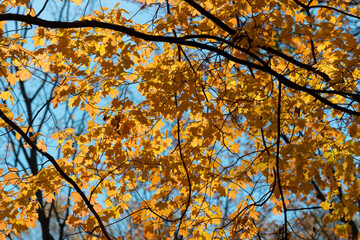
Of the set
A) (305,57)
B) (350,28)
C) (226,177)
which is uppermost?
(350,28)

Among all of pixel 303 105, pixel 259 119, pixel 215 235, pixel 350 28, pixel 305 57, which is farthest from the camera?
pixel 350 28

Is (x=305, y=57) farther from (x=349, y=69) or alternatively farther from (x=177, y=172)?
(x=177, y=172)

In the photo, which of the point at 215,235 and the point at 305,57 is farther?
the point at 305,57

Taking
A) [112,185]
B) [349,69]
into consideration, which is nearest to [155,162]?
[112,185]

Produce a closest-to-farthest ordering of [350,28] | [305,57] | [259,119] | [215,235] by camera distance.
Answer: [259,119]
[215,235]
[305,57]
[350,28]

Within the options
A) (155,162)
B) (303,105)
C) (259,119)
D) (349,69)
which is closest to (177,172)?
(155,162)

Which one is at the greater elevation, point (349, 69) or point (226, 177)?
point (349, 69)

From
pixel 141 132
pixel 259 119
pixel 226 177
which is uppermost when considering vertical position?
pixel 141 132

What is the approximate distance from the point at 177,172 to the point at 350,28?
656 centimetres

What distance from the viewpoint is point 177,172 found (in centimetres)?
423

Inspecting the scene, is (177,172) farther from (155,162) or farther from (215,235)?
(215,235)

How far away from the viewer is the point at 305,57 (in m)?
4.89

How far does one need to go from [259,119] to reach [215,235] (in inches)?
58.5

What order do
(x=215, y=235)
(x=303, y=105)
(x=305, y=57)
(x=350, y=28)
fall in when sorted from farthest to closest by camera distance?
(x=350, y=28) < (x=305, y=57) < (x=215, y=235) < (x=303, y=105)
